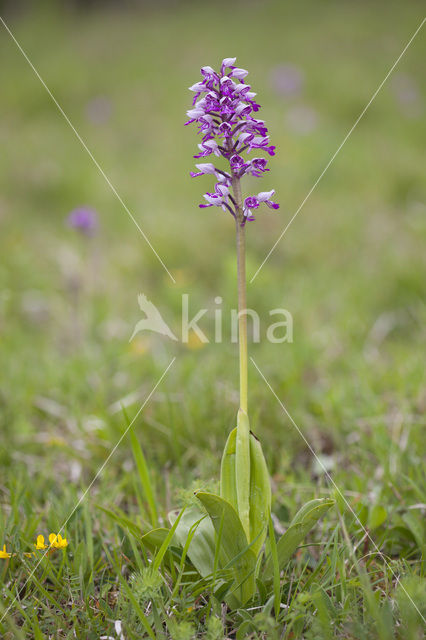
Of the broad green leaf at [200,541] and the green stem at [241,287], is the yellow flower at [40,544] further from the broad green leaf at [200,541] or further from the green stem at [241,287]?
the green stem at [241,287]

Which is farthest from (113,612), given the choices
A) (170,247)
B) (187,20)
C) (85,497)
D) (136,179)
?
(187,20)

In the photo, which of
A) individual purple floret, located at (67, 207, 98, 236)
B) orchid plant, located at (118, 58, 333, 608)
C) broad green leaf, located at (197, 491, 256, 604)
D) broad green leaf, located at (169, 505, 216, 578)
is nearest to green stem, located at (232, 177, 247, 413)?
orchid plant, located at (118, 58, 333, 608)

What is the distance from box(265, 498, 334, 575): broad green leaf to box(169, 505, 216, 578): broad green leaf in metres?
0.18

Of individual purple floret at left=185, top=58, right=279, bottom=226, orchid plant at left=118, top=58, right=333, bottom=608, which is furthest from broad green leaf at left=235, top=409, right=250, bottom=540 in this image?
individual purple floret at left=185, top=58, right=279, bottom=226

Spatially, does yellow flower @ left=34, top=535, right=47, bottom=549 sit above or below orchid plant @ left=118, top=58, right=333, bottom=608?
below

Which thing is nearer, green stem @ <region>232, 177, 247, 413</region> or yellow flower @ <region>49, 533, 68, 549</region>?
green stem @ <region>232, 177, 247, 413</region>

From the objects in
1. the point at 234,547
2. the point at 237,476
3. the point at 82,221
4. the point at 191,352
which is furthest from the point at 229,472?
the point at 82,221

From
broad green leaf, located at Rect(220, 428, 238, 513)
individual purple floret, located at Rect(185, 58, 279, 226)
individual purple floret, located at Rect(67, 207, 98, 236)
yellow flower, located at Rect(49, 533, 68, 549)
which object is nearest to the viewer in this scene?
individual purple floret, located at Rect(185, 58, 279, 226)

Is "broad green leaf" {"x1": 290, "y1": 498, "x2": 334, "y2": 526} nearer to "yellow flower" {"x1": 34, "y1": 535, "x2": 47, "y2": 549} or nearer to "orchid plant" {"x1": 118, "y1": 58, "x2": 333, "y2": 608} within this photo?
"orchid plant" {"x1": 118, "y1": 58, "x2": 333, "y2": 608}

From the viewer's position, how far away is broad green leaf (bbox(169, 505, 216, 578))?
5.05ft

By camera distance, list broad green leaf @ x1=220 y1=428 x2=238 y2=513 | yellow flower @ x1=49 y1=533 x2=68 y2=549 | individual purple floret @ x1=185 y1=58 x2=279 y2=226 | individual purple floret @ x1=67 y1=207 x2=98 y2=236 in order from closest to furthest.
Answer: individual purple floret @ x1=185 y1=58 x2=279 y2=226, broad green leaf @ x1=220 y1=428 x2=238 y2=513, yellow flower @ x1=49 y1=533 x2=68 y2=549, individual purple floret @ x1=67 y1=207 x2=98 y2=236

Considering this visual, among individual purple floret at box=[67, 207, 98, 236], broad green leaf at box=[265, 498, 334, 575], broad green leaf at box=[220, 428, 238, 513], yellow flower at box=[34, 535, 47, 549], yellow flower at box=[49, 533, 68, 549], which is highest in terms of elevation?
individual purple floret at box=[67, 207, 98, 236]

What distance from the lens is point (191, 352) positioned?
3.45 metres

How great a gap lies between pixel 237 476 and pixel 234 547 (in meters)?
0.23
